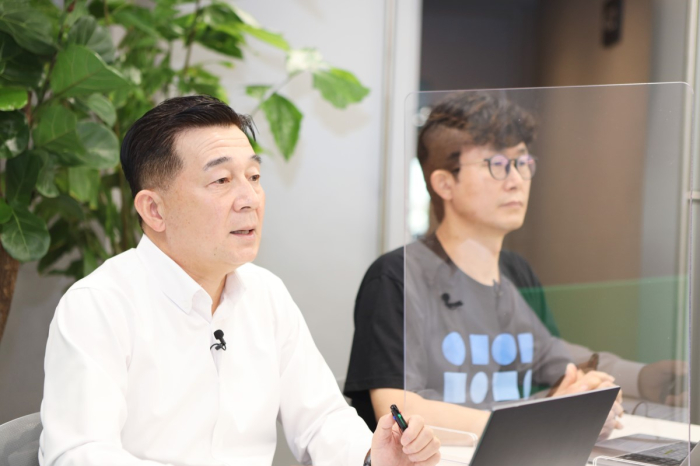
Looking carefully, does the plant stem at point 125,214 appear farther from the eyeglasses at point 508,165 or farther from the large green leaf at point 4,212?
the eyeglasses at point 508,165

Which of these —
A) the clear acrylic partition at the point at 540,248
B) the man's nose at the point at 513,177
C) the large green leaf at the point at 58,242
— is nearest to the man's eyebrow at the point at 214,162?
the clear acrylic partition at the point at 540,248

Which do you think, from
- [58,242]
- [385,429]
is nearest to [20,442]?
[385,429]

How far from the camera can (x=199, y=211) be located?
1.44m

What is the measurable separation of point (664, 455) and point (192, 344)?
3.12 feet

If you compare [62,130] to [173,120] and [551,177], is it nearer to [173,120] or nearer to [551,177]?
[173,120]

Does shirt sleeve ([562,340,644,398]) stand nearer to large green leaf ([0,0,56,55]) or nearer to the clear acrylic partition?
the clear acrylic partition

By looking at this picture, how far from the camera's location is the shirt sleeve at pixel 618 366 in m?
1.59

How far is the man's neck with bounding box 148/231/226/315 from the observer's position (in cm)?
150

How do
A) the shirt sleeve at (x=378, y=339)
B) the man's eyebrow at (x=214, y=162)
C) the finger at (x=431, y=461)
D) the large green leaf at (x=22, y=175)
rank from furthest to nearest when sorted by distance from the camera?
the large green leaf at (x=22, y=175), the shirt sleeve at (x=378, y=339), the man's eyebrow at (x=214, y=162), the finger at (x=431, y=461)

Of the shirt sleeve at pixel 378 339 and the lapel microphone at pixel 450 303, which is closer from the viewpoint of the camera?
the lapel microphone at pixel 450 303

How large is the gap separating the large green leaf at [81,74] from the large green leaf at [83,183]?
0.39 meters

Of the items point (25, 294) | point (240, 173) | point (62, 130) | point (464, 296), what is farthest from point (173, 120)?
point (25, 294)

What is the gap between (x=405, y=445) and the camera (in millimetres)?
1286

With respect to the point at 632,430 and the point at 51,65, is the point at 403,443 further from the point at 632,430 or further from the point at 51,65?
the point at 51,65
